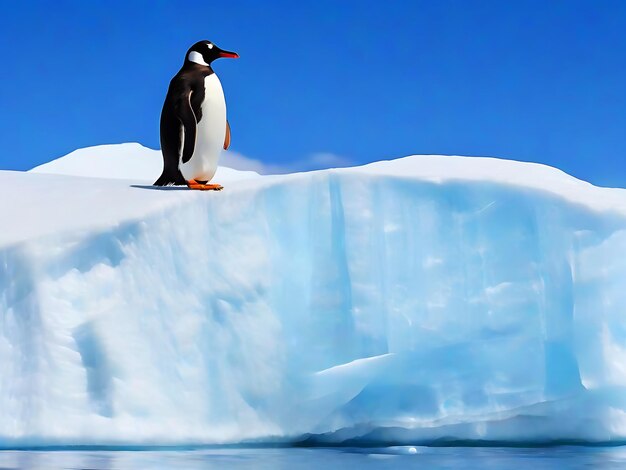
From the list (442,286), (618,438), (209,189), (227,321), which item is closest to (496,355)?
(442,286)

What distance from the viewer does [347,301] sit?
4996 mm

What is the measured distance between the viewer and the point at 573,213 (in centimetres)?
500

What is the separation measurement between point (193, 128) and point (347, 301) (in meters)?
1.37

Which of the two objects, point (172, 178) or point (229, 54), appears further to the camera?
point (229, 54)

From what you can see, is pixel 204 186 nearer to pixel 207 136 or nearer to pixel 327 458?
pixel 207 136

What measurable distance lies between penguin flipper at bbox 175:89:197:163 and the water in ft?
5.83

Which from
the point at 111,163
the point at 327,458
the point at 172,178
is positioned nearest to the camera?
Result: the point at 327,458

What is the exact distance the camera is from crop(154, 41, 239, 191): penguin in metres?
5.31

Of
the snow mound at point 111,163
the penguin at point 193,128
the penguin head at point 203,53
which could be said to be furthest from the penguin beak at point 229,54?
the snow mound at point 111,163

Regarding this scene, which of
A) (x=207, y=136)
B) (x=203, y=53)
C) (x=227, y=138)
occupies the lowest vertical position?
(x=207, y=136)

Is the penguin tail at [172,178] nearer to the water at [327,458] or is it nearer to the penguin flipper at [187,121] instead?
the penguin flipper at [187,121]

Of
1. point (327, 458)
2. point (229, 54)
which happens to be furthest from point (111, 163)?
point (327, 458)

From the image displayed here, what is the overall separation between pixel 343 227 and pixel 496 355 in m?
1.10

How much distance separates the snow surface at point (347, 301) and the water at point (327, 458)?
23 centimetres
